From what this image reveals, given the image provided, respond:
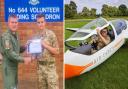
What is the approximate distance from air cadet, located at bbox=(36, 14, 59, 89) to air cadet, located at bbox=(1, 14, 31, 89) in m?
0.27

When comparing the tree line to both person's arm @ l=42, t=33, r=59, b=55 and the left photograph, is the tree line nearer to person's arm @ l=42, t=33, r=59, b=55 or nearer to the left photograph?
Result: the left photograph

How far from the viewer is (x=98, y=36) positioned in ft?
27.5

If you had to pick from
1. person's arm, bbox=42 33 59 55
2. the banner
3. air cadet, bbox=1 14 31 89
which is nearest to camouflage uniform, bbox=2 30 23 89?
air cadet, bbox=1 14 31 89

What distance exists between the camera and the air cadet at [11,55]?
7.92 meters

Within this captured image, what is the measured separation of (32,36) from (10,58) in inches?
20.6

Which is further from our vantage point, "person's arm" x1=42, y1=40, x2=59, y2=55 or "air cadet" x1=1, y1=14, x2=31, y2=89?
"person's arm" x1=42, y1=40, x2=59, y2=55

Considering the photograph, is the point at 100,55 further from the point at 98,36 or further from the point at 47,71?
the point at 47,71

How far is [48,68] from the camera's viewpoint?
8.24 meters

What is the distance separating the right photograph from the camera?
8.32m

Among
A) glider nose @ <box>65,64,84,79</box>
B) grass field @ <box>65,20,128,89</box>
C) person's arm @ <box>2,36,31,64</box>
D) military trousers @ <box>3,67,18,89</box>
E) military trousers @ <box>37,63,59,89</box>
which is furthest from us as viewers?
grass field @ <box>65,20,128,89</box>

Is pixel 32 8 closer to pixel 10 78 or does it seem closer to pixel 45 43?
pixel 45 43

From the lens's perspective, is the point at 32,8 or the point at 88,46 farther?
the point at 88,46

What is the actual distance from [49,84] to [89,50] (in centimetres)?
87

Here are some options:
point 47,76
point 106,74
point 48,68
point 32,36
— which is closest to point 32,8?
point 32,36
